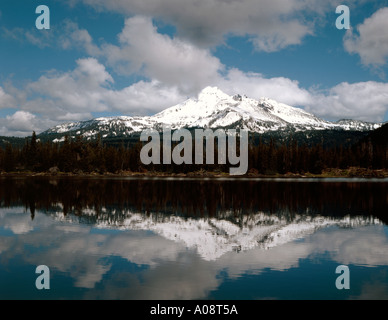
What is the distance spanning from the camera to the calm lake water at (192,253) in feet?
58.3

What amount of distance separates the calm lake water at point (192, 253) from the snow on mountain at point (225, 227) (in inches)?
3.5

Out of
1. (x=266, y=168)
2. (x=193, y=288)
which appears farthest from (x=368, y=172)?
(x=193, y=288)

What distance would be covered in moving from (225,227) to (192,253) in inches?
413

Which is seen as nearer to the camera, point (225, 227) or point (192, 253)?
point (192, 253)

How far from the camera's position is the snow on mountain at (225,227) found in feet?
91.8

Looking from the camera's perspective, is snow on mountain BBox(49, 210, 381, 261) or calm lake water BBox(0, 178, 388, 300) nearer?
calm lake water BBox(0, 178, 388, 300)

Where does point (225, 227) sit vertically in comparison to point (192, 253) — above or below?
above

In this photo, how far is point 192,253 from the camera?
83.3 ft

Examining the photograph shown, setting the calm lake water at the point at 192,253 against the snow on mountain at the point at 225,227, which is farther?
the snow on mountain at the point at 225,227

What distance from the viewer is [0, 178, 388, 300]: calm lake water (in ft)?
58.3

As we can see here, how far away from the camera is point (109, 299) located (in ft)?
53.7

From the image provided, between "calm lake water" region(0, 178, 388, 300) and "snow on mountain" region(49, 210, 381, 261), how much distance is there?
9cm

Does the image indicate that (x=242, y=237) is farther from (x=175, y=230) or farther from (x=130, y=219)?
(x=130, y=219)

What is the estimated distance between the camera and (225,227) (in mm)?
35344
